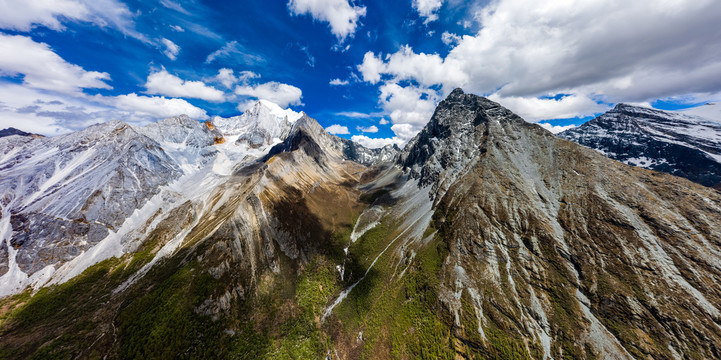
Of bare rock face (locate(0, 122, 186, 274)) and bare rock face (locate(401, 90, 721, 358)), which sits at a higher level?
bare rock face (locate(0, 122, 186, 274))

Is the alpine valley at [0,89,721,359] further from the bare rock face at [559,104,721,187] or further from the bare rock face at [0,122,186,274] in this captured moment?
the bare rock face at [559,104,721,187]

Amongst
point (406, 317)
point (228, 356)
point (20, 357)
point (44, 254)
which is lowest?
point (406, 317)

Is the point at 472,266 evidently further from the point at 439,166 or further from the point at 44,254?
the point at 44,254

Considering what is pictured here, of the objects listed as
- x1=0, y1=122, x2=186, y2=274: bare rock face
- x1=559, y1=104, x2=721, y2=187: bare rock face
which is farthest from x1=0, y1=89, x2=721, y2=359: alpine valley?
x1=559, y1=104, x2=721, y2=187: bare rock face

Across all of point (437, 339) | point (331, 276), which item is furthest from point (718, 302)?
point (331, 276)

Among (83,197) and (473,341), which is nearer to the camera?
(473,341)

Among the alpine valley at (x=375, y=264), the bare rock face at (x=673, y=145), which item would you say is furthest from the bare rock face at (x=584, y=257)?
the bare rock face at (x=673, y=145)

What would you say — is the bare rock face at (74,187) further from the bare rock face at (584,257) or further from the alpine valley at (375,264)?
the bare rock face at (584,257)

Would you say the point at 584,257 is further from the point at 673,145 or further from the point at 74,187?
the point at 673,145
